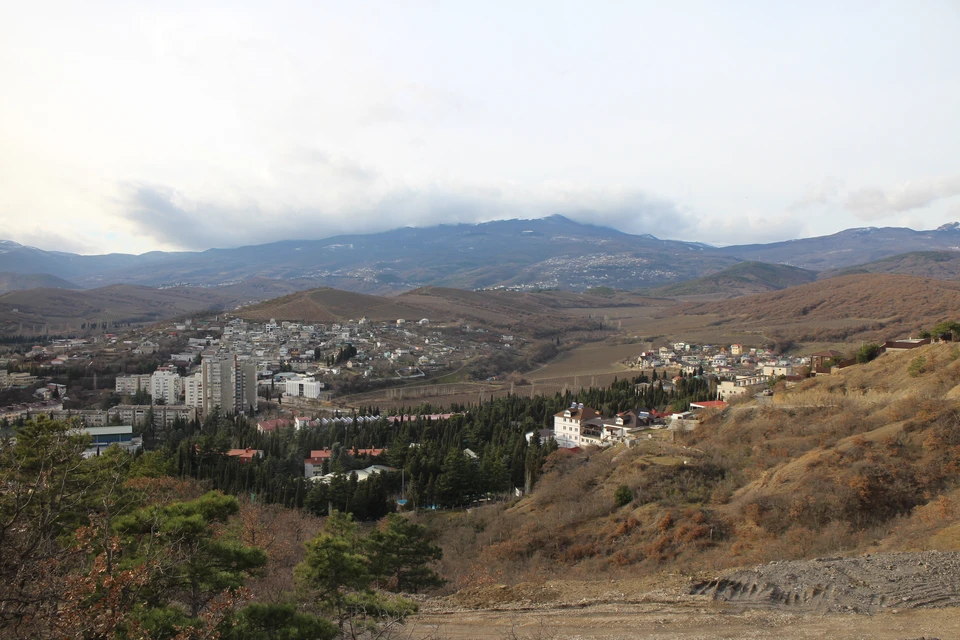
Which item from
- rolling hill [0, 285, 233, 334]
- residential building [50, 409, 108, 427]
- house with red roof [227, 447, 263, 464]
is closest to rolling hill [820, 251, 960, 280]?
rolling hill [0, 285, 233, 334]

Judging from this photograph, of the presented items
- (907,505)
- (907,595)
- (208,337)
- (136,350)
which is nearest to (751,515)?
(907,505)

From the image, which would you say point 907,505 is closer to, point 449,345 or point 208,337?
point 449,345

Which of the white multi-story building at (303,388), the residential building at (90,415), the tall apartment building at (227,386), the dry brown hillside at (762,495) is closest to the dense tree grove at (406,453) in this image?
the dry brown hillside at (762,495)

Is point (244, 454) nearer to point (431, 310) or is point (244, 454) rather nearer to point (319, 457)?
point (319, 457)

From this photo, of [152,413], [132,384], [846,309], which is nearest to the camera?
[152,413]

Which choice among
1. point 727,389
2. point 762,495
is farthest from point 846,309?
point 762,495

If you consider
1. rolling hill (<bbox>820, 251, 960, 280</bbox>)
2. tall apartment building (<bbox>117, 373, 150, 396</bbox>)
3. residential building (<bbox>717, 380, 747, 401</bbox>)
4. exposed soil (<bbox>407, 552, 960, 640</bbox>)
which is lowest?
tall apartment building (<bbox>117, 373, 150, 396</bbox>)

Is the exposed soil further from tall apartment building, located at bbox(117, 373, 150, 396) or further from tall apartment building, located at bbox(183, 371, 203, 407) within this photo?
tall apartment building, located at bbox(117, 373, 150, 396)
